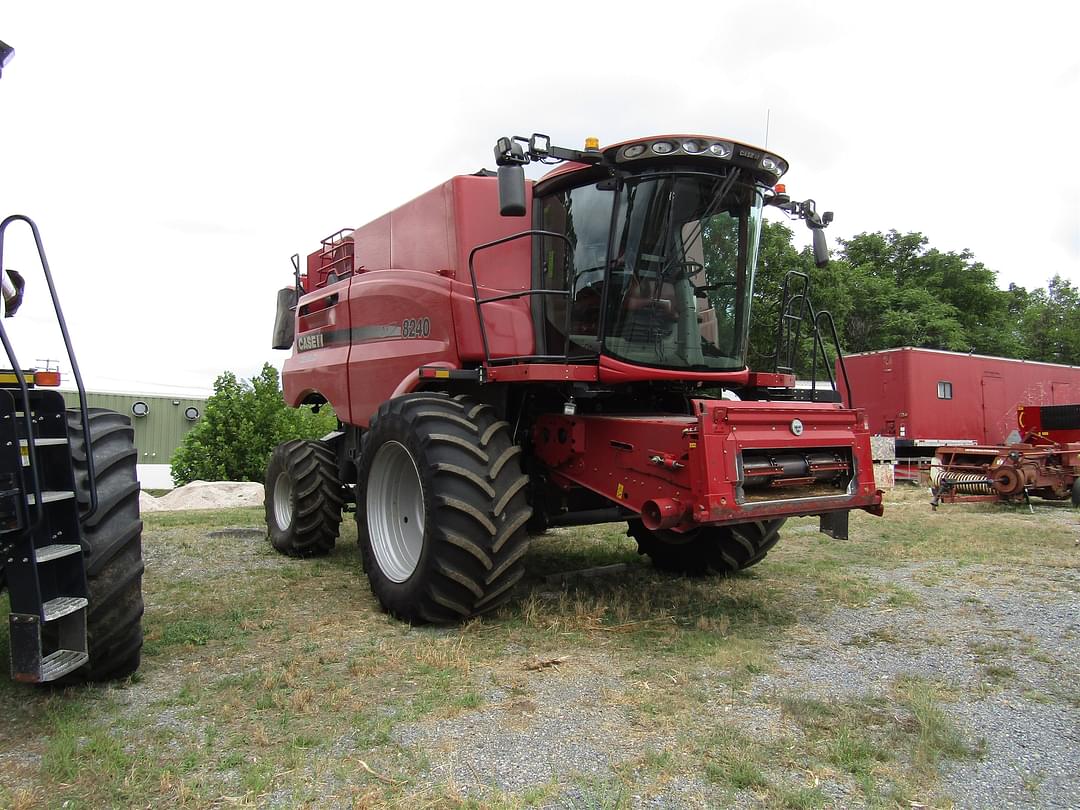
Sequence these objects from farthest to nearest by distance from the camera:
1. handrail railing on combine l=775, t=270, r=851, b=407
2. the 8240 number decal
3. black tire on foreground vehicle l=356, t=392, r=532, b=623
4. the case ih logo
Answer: the case ih logo, the 8240 number decal, handrail railing on combine l=775, t=270, r=851, b=407, black tire on foreground vehicle l=356, t=392, r=532, b=623

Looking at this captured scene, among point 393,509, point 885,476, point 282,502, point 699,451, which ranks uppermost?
point 699,451

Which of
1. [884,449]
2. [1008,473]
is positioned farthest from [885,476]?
[1008,473]

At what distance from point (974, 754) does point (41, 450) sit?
419 centimetres

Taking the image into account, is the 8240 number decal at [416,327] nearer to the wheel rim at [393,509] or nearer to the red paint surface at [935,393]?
the wheel rim at [393,509]

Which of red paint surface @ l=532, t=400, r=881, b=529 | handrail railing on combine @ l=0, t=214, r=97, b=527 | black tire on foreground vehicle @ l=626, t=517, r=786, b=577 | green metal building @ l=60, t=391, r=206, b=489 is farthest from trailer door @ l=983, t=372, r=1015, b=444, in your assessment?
green metal building @ l=60, t=391, r=206, b=489

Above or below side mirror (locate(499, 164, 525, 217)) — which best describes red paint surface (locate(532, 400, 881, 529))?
below

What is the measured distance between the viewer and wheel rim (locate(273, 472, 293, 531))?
26.6 feet

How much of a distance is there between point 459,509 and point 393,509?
1.29 m

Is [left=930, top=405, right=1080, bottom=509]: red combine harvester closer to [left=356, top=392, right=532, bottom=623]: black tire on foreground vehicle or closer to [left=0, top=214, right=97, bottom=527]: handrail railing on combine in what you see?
[left=356, top=392, right=532, bottom=623]: black tire on foreground vehicle

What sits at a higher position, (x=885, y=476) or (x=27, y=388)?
(x=27, y=388)

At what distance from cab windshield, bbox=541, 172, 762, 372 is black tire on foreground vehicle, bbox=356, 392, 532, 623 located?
90 centimetres

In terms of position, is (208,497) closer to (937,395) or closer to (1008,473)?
(1008,473)

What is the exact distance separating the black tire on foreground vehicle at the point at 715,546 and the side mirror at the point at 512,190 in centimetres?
275

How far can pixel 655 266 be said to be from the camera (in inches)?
208
